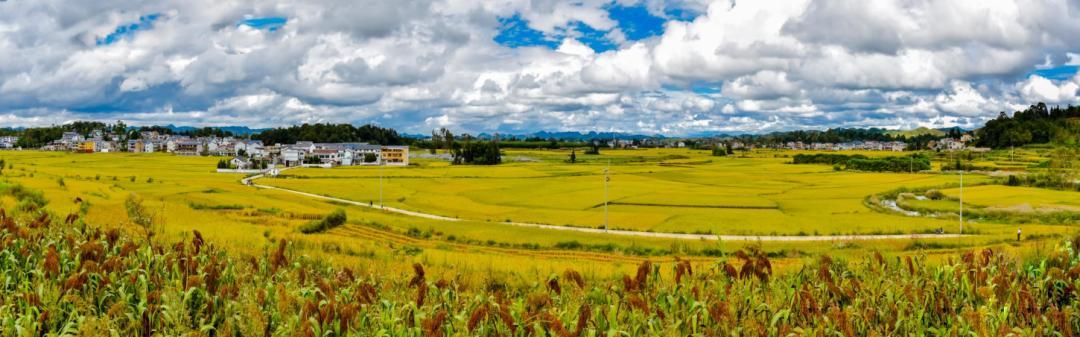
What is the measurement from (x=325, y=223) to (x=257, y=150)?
119099 millimetres

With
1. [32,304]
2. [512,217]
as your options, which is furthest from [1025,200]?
[32,304]

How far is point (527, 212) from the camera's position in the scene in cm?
5022

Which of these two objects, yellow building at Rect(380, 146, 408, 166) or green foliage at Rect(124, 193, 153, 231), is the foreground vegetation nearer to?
green foliage at Rect(124, 193, 153, 231)

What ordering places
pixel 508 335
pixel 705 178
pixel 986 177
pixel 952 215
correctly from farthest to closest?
pixel 705 178 → pixel 986 177 → pixel 952 215 → pixel 508 335

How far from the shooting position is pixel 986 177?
75.9 m

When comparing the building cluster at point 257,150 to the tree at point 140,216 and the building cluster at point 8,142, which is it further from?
the tree at point 140,216

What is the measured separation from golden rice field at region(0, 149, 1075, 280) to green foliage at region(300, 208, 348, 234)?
53 cm

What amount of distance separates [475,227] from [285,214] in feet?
34.6

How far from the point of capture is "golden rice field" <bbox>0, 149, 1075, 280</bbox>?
17250 mm

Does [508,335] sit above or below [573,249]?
above

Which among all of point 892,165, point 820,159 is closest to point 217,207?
point 892,165

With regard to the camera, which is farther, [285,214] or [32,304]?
[285,214]

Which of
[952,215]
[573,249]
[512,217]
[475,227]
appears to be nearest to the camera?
[573,249]

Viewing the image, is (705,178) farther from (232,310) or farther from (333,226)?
(232,310)
